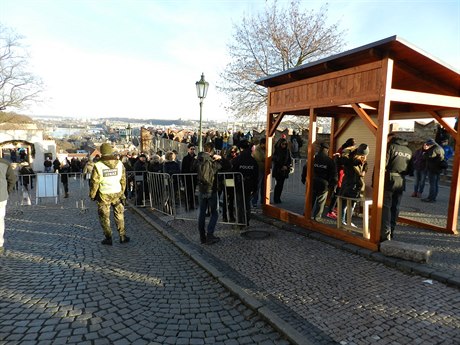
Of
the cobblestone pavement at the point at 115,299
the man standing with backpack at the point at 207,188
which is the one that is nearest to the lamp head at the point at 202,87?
the man standing with backpack at the point at 207,188

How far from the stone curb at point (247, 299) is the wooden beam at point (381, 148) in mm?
2686

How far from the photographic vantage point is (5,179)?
18.6 ft

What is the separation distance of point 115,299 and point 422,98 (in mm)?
5711

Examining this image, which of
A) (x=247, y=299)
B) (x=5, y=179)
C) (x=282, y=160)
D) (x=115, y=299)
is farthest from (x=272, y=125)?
(x=5, y=179)

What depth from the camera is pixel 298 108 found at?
22.9 ft

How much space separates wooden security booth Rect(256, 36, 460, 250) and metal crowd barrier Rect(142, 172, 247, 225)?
1.15 m

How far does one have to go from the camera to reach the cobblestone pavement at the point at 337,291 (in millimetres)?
3211

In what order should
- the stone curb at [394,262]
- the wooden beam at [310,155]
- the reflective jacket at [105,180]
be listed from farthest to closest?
Result: the wooden beam at [310,155] → the reflective jacket at [105,180] → the stone curb at [394,262]

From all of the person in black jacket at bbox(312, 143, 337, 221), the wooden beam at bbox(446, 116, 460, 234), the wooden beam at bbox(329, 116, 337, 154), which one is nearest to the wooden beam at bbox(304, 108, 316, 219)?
the person in black jacket at bbox(312, 143, 337, 221)

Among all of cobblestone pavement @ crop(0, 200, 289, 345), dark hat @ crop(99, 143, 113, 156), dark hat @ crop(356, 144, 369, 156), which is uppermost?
dark hat @ crop(356, 144, 369, 156)

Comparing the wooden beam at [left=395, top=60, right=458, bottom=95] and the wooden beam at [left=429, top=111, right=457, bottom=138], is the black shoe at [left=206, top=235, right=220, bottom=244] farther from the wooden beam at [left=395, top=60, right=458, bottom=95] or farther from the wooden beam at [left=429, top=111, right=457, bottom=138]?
the wooden beam at [left=429, top=111, right=457, bottom=138]

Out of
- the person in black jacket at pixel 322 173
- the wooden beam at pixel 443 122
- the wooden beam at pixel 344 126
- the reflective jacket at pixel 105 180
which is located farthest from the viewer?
the wooden beam at pixel 344 126

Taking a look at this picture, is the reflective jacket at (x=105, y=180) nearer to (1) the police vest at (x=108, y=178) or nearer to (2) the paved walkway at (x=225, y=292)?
(1) the police vest at (x=108, y=178)

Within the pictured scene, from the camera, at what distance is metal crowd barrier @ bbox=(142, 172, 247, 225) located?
23.0 ft
